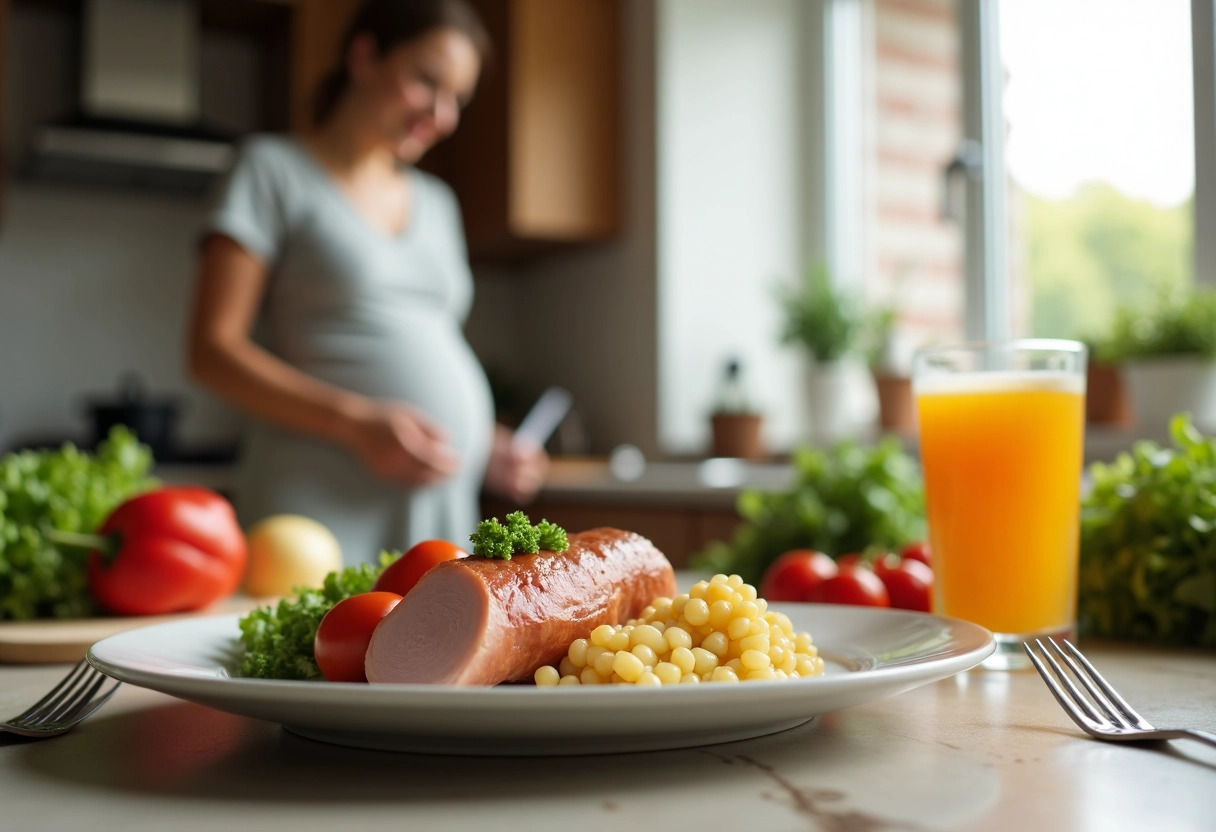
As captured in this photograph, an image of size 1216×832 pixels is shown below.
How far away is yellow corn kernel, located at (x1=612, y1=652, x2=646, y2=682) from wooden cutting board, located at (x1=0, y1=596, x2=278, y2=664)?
1.59 ft

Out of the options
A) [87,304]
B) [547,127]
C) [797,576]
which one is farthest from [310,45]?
[797,576]

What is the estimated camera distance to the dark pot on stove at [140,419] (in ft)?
10.8

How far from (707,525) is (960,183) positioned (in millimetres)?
1182

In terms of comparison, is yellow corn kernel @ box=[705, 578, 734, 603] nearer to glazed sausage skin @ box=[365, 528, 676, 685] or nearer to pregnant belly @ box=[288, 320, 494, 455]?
glazed sausage skin @ box=[365, 528, 676, 685]

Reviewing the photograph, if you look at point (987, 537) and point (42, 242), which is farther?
point (42, 242)

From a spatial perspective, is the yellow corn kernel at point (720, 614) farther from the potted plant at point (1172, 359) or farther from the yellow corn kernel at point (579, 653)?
the potted plant at point (1172, 359)

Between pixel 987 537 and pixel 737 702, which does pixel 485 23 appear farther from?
pixel 737 702

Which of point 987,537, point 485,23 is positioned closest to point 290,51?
point 485,23

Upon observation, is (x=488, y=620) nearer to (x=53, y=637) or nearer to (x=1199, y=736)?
(x=1199, y=736)

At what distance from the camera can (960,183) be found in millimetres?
2996

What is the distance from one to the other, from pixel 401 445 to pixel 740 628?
1.28 meters

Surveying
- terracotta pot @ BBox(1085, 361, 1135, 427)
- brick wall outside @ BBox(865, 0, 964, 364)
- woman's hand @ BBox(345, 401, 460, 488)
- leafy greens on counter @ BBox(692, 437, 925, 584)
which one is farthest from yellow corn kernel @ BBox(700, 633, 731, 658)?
brick wall outside @ BBox(865, 0, 964, 364)

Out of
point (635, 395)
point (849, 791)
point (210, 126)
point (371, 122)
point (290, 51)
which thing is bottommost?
point (849, 791)

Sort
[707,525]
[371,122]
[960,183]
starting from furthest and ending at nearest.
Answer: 1. [960,183]
2. [707,525]
3. [371,122]
